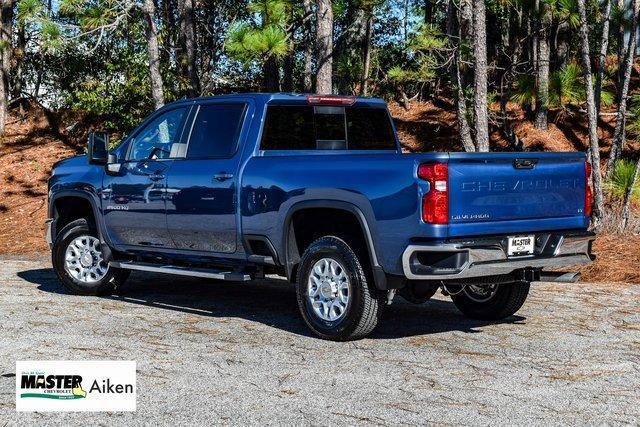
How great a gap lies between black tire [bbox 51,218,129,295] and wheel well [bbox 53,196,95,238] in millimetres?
227

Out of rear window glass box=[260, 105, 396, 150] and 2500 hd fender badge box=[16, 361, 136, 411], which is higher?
rear window glass box=[260, 105, 396, 150]

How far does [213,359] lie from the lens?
6613 mm

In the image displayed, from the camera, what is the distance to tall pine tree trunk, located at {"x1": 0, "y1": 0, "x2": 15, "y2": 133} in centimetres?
2467

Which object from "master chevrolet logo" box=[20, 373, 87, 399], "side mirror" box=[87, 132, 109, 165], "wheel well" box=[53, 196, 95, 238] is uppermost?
"side mirror" box=[87, 132, 109, 165]

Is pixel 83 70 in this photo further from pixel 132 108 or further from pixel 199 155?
pixel 199 155

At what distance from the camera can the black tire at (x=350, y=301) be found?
7.09 meters

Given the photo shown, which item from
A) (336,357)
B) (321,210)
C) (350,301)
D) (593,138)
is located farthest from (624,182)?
(336,357)

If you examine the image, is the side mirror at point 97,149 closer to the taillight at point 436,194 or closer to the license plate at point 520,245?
the taillight at point 436,194

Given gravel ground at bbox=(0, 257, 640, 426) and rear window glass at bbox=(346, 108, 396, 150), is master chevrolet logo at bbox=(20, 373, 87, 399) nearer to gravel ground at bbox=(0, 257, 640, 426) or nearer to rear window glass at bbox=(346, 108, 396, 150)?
gravel ground at bbox=(0, 257, 640, 426)

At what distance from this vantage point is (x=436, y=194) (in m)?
6.56

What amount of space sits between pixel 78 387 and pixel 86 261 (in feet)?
16.1

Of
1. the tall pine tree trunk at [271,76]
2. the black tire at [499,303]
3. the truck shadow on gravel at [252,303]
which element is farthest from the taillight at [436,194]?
the tall pine tree trunk at [271,76]

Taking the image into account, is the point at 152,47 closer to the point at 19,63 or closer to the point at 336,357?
the point at 19,63

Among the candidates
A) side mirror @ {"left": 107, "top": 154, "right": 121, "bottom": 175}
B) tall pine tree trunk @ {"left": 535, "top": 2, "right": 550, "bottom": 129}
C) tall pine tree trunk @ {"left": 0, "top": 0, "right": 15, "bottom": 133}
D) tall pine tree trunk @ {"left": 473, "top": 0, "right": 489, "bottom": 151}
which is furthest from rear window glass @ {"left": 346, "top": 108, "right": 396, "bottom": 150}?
tall pine tree trunk @ {"left": 0, "top": 0, "right": 15, "bottom": 133}
